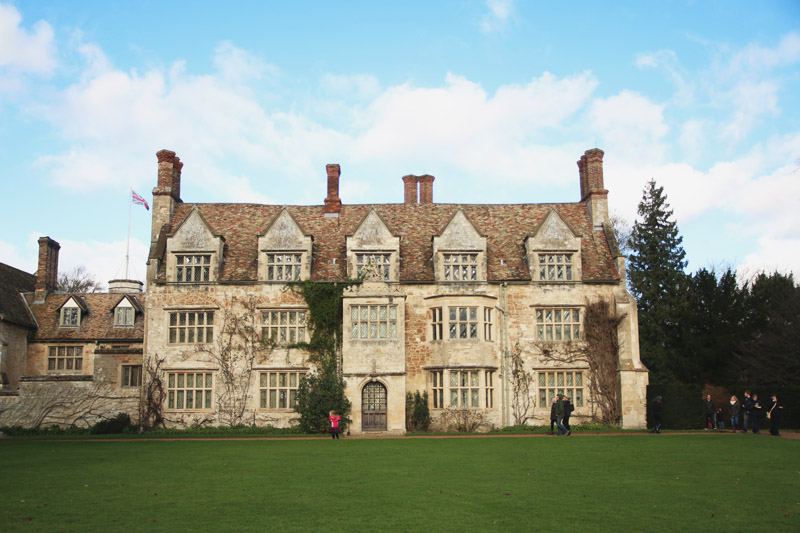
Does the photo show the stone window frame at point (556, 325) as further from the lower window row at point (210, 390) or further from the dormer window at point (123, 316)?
the dormer window at point (123, 316)

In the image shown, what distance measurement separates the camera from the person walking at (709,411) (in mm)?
30078

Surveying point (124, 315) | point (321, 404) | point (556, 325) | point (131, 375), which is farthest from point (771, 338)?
point (124, 315)

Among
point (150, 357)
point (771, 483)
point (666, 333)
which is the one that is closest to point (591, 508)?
point (771, 483)

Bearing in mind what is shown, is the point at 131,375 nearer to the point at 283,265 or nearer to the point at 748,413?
the point at 283,265

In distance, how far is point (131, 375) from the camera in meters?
33.2

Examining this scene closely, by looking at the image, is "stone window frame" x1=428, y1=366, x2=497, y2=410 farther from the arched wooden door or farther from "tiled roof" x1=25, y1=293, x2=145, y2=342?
"tiled roof" x1=25, y1=293, x2=145, y2=342

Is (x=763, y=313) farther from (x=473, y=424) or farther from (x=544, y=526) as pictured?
(x=544, y=526)

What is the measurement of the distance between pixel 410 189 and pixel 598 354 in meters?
12.8

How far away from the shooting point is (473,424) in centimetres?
2994

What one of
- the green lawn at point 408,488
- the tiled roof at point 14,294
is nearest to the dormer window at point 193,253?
the tiled roof at point 14,294

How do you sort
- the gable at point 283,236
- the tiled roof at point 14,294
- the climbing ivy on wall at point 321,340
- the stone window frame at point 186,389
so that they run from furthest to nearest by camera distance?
the tiled roof at point 14,294, the gable at point 283,236, the stone window frame at point 186,389, the climbing ivy on wall at point 321,340

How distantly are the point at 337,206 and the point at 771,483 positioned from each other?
2545cm

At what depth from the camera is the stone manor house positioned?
30219 mm

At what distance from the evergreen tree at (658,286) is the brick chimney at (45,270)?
34961 millimetres
